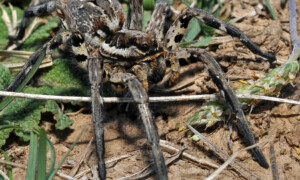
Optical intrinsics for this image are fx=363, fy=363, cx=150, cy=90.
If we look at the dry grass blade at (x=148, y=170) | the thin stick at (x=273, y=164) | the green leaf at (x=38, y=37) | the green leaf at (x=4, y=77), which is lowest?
the thin stick at (x=273, y=164)

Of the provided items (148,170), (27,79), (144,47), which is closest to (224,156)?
(148,170)

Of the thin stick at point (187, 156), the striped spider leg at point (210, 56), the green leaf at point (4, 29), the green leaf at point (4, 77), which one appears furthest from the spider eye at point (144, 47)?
the green leaf at point (4, 29)

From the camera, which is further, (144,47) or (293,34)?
(293,34)

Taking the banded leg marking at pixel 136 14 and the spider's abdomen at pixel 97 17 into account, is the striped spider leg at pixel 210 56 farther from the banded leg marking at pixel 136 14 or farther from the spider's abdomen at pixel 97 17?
the spider's abdomen at pixel 97 17

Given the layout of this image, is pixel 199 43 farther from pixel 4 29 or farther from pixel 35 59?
pixel 4 29

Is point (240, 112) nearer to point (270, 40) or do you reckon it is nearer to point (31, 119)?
point (270, 40)

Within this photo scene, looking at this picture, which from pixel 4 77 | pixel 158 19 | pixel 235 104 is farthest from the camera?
pixel 158 19

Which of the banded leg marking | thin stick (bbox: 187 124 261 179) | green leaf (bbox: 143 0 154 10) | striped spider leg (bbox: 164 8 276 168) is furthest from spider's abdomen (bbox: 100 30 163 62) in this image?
green leaf (bbox: 143 0 154 10)

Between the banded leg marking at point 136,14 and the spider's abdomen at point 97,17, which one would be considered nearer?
the spider's abdomen at point 97,17
